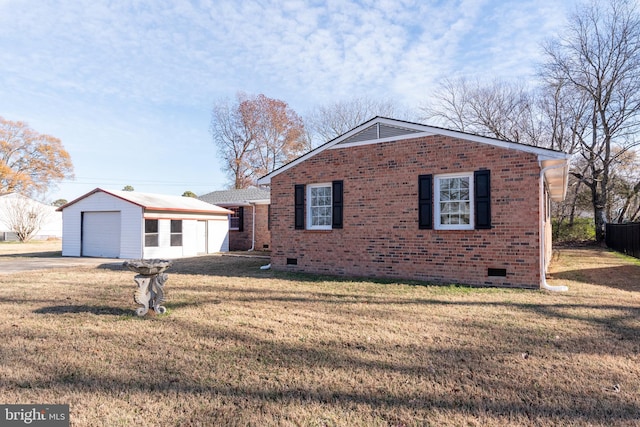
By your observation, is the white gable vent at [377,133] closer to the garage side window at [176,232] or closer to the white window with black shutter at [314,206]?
the white window with black shutter at [314,206]

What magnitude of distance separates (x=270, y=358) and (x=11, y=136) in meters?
46.2

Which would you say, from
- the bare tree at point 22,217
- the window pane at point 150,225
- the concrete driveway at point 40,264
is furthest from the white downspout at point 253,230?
the bare tree at point 22,217

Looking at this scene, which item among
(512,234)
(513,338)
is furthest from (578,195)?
(513,338)

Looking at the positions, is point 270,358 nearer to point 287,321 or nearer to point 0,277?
point 287,321

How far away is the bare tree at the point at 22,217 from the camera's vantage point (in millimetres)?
29922

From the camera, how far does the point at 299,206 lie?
1083cm

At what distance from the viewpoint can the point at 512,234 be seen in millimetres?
8094

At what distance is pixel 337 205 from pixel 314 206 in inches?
33.6

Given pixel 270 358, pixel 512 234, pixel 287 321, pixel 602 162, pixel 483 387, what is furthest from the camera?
pixel 602 162

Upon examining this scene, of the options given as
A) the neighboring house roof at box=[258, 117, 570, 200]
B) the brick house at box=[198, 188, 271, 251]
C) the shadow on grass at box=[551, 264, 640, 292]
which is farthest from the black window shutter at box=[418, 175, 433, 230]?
the brick house at box=[198, 188, 271, 251]

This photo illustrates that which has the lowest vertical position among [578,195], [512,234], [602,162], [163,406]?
[163,406]

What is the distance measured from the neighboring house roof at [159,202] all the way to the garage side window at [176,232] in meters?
0.64

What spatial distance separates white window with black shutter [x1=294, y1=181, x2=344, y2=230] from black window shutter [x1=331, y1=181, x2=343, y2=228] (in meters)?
Result: 0.03

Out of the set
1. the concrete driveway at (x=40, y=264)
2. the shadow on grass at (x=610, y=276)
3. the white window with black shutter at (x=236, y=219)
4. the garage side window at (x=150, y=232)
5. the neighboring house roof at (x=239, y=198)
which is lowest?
the concrete driveway at (x=40, y=264)
